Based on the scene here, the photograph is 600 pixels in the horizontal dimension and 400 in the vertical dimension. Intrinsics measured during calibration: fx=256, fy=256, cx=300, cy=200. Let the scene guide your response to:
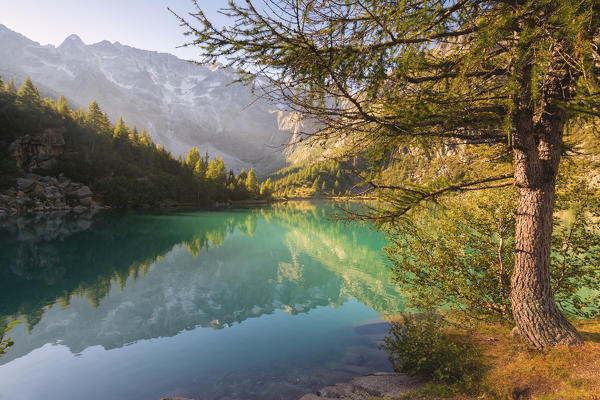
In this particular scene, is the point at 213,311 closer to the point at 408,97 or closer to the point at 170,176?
the point at 408,97

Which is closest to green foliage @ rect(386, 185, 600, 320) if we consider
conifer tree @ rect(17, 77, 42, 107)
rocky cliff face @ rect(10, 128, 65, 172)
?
rocky cliff face @ rect(10, 128, 65, 172)

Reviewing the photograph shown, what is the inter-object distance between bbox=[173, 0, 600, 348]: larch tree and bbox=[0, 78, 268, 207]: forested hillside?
68197mm

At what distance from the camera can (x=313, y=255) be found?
25438 mm

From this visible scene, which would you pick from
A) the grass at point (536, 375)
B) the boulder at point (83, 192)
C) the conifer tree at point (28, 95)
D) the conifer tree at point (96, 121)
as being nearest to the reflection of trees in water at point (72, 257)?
the grass at point (536, 375)

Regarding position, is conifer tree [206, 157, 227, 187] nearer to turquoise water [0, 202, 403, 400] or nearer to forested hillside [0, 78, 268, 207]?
forested hillside [0, 78, 268, 207]

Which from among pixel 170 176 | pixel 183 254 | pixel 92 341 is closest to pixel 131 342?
pixel 92 341

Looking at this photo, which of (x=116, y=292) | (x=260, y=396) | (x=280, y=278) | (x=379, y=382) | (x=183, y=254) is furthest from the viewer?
(x=183, y=254)

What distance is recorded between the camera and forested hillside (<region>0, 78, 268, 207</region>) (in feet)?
183

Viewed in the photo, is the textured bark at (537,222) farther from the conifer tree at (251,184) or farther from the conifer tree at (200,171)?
the conifer tree at (251,184)

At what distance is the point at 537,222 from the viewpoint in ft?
14.3

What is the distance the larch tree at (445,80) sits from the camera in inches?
111

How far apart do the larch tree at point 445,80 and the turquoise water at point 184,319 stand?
247cm

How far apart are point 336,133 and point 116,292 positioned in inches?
649

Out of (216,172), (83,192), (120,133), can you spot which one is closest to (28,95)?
(120,133)
